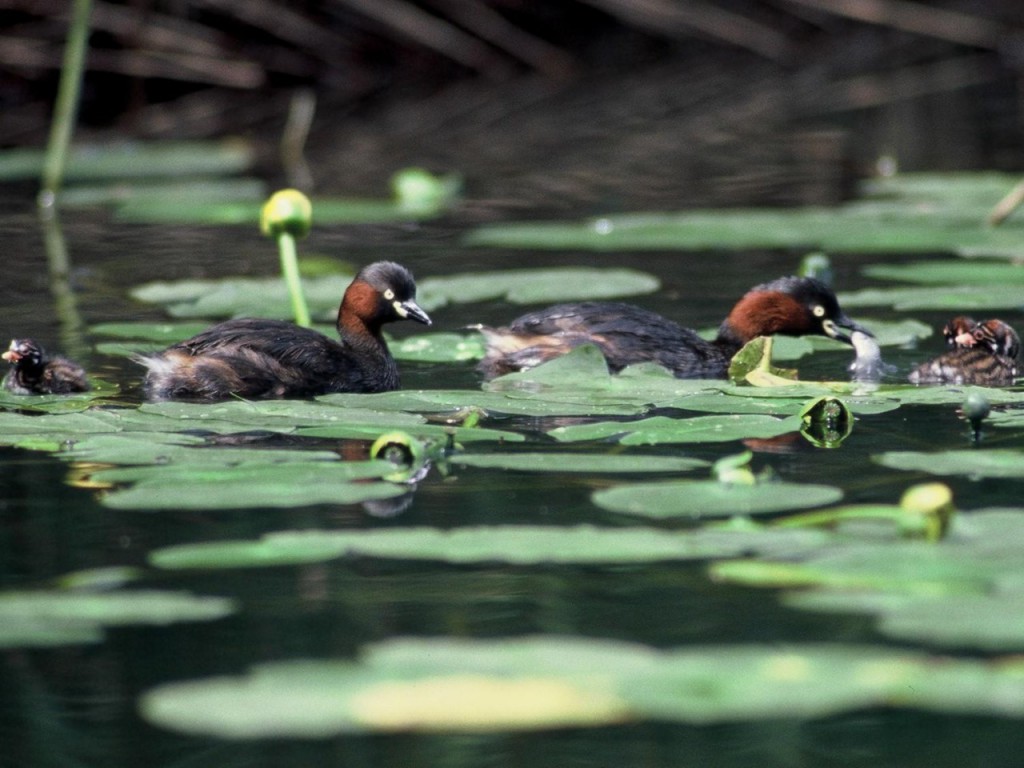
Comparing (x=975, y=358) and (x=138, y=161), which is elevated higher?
(x=138, y=161)

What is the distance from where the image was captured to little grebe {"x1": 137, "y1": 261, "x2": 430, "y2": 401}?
250 inches

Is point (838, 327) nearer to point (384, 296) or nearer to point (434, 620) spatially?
point (384, 296)

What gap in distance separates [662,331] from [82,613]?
378cm

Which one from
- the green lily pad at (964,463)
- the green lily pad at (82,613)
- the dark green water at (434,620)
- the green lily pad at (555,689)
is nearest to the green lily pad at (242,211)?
the dark green water at (434,620)

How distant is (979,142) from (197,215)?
721 centimetres

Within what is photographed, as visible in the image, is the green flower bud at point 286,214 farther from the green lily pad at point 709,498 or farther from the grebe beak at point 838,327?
the green lily pad at point 709,498

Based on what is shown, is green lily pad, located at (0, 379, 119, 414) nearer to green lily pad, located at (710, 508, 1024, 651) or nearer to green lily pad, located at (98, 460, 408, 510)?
green lily pad, located at (98, 460, 408, 510)

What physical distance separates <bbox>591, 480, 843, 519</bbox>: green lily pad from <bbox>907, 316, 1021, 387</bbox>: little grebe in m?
2.26

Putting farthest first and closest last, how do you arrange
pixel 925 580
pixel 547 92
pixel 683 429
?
pixel 547 92 < pixel 683 429 < pixel 925 580

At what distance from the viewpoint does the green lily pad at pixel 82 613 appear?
137 inches

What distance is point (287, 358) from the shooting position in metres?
6.49

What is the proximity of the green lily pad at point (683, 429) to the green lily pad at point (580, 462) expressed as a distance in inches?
7.6

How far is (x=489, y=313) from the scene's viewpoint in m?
8.32

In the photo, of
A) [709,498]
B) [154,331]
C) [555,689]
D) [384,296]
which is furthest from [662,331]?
[555,689]
